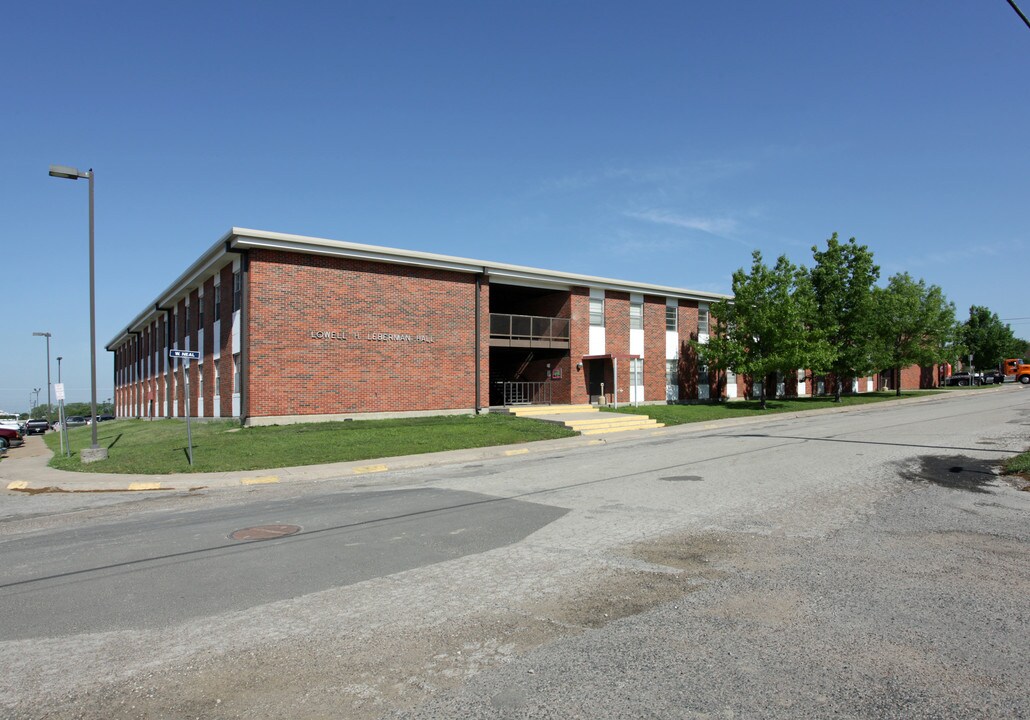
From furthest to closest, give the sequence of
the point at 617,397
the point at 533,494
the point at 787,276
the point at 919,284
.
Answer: the point at 919,284 < the point at 787,276 < the point at 617,397 < the point at 533,494

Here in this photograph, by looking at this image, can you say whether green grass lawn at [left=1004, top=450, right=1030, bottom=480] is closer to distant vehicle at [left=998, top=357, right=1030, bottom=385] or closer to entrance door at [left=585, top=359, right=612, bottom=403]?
entrance door at [left=585, top=359, right=612, bottom=403]

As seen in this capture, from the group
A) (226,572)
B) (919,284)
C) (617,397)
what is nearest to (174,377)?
(617,397)

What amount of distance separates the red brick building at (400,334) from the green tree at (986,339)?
178 ft

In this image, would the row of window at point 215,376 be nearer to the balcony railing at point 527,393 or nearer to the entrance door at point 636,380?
the balcony railing at point 527,393

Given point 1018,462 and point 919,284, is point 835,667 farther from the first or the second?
point 919,284

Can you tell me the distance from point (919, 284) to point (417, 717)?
55.1 meters

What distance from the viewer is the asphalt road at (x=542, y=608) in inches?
147

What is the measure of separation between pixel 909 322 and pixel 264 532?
48.9 meters

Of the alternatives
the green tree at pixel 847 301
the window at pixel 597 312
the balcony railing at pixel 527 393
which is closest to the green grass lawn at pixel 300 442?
the balcony railing at pixel 527 393

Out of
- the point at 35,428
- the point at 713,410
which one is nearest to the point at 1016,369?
the point at 713,410

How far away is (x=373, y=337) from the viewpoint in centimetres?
2483

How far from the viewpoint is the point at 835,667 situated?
13.1 ft

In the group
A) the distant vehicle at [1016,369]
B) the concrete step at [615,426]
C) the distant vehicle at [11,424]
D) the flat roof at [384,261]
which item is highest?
the flat roof at [384,261]

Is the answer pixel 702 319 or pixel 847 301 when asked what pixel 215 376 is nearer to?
pixel 702 319
